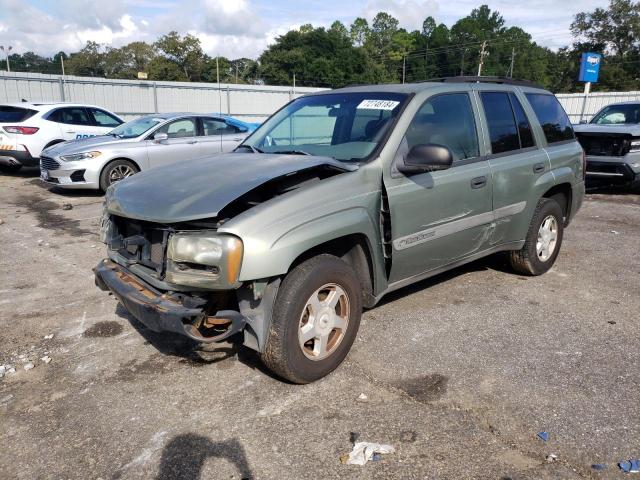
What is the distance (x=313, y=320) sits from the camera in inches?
128

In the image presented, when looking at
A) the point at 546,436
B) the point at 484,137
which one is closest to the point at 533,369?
the point at 546,436

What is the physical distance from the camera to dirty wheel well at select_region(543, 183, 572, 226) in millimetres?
5402

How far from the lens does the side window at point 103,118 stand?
13.0 m

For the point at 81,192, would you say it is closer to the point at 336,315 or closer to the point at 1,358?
the point at 1,358

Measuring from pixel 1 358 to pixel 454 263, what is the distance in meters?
3.47

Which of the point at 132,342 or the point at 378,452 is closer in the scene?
the point at 378,452

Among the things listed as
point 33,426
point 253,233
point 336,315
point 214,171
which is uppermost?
point 214,171

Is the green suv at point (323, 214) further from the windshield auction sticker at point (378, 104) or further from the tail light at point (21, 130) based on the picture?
the tail light at point (21, 130)

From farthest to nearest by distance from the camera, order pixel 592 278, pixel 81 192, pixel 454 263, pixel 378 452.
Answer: pixel 81 192
pixel 592 278
pixel 454 263
pixel 378 452

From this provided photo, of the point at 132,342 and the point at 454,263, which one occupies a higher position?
the point at 454,263

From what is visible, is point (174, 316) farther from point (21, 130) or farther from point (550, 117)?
point (21, 130)

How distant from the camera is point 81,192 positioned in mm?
10562

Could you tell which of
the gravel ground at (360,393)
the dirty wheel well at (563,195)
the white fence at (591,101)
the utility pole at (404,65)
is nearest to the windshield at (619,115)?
the dirty wheel well at (563,195)

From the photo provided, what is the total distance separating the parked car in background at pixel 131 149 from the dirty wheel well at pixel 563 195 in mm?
5836
